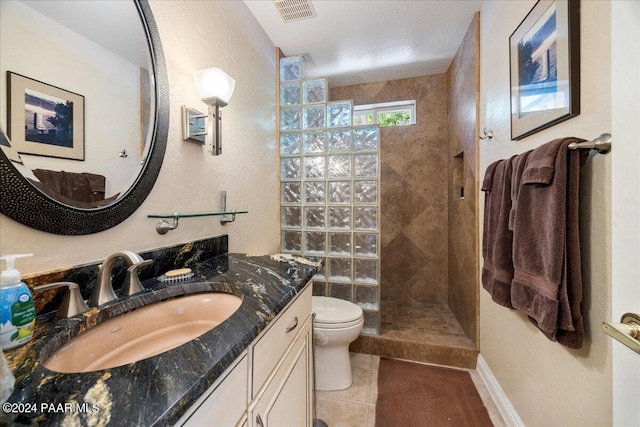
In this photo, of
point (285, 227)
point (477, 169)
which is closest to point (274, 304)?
point (285, 227)

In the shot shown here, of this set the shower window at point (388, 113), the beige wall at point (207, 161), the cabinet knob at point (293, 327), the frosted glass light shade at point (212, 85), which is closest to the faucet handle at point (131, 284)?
the beige wall at point (207, 161)

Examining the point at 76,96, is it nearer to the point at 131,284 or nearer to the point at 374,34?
the point at 131,284

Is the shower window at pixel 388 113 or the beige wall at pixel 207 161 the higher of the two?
the shower window at pixel 388 113

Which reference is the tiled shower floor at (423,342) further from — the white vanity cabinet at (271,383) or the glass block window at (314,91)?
the glass block window at (314,91)

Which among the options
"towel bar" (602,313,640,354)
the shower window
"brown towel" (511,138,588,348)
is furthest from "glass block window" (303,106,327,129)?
"towel bar" (602,313,640,354)

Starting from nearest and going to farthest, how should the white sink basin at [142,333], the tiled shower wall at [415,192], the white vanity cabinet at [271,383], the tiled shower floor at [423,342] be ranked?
the white vanity cabinet at [271,383]
the white sink basin at [142,333]
the tiled shower floor at [423,342]
the tiled shower wall at [415,192]

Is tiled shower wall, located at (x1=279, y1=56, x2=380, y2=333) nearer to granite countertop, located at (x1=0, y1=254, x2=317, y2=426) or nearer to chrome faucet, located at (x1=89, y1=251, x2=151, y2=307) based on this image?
granite countertop, located at (x1=0, y1=254, x2=317, y2=426)

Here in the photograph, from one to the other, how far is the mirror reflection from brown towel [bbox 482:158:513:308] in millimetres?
1523

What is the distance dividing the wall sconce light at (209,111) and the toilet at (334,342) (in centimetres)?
114

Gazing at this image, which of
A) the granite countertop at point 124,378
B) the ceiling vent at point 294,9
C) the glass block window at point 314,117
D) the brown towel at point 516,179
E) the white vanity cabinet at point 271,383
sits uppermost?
the ceiling vent at point 294,9

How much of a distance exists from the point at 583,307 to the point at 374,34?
206 cm

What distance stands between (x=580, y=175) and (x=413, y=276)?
204cm

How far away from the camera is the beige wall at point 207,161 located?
32.3 inches

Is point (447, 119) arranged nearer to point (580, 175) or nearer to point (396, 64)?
point (396, 64)
